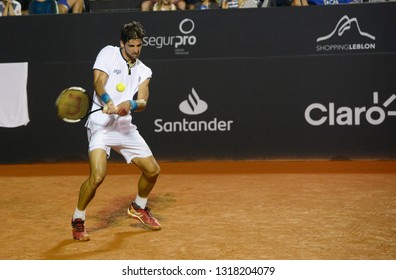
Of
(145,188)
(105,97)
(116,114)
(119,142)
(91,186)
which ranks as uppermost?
(105,97)

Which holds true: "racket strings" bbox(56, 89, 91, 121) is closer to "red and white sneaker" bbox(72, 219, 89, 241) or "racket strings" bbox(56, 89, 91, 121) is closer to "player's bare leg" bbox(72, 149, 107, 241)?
"player's bare leg" bbox(72, 149, 107, 241)

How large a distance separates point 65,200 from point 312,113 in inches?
177

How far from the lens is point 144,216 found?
21.2 ft

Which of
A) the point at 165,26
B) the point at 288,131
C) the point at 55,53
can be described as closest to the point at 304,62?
the point at 288,131

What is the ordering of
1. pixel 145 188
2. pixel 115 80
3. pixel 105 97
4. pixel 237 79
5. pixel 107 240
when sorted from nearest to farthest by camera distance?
pixel 105 97, pixel 107 240, pixel 115 80, pixel 145 188, pixel 237 79

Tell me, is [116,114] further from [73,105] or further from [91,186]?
[91,186]

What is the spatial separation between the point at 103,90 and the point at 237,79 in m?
5.18

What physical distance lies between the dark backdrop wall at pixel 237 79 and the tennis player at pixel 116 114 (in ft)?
14.7

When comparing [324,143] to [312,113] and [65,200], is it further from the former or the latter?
[65,200]

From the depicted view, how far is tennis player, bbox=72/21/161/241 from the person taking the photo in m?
5.77

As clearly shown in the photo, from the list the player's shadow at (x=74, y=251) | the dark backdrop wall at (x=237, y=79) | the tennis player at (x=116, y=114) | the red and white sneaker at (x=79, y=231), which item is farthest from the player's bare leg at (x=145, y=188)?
the dark backdrop wall at (x=237, y=79)

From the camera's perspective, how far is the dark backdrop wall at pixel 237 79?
10.4m

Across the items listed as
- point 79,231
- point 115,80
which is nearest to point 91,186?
point 79,231

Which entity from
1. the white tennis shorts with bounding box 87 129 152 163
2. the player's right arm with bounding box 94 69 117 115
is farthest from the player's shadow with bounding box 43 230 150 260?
the player's right arm with bounding box 94 69 117 115
